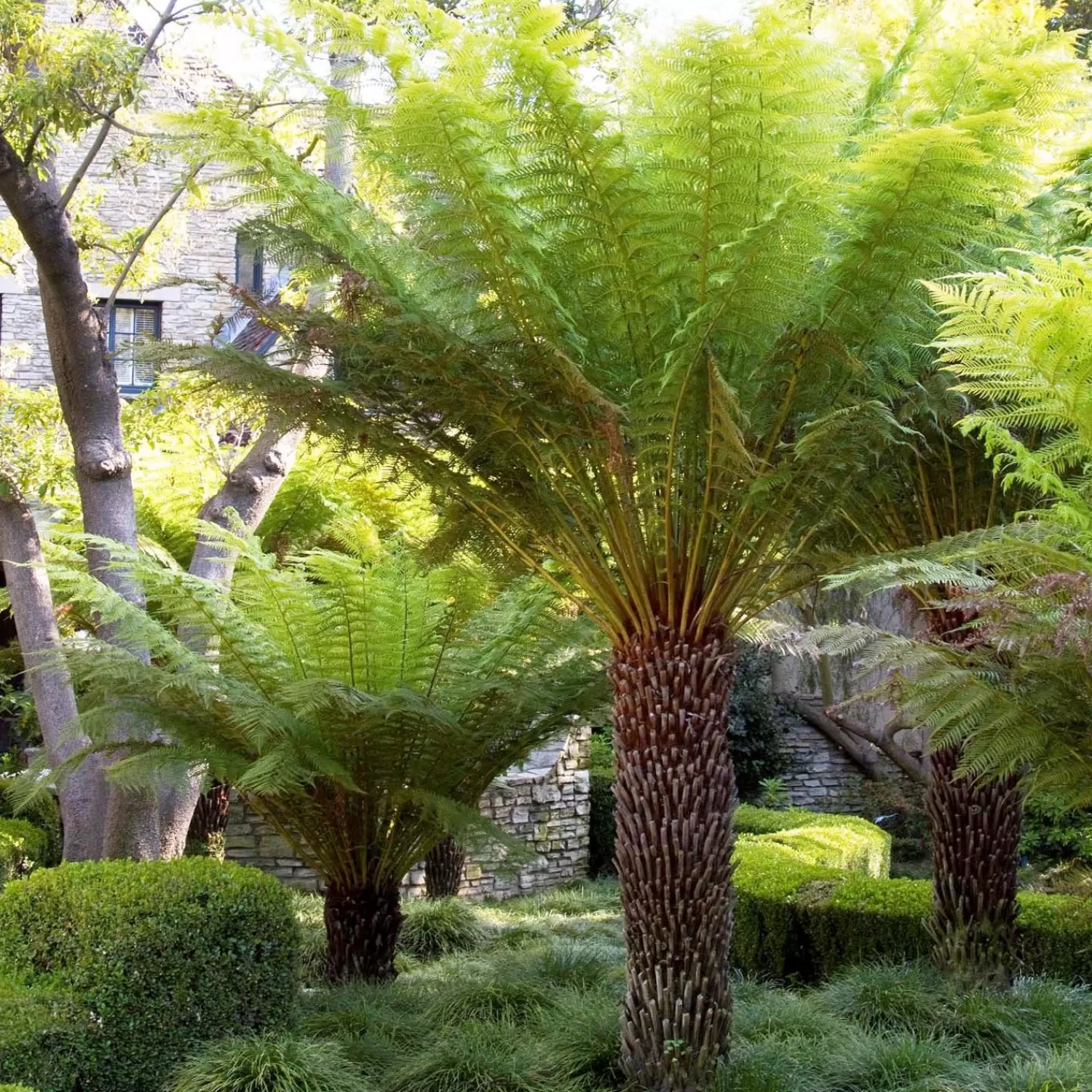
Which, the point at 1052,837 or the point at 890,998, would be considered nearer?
the point at 890,998

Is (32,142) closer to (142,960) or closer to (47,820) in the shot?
(142,960)

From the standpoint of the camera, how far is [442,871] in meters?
8.44

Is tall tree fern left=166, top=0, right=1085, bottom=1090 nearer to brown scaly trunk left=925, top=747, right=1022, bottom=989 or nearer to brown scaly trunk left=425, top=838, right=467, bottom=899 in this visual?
brown scaly trunk left=925, top=747, right=1022, bottom=989

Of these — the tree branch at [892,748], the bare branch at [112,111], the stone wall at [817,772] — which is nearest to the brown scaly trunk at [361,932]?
the bare branch at [112,111]

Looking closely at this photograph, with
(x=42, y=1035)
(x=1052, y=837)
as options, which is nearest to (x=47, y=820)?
(x=42, y=1035)

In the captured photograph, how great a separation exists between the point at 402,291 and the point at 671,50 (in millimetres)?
1235

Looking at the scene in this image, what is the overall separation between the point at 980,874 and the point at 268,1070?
3178 mm

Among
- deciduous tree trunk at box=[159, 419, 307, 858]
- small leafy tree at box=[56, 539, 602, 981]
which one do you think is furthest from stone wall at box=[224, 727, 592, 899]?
small leafy tree at box=[56, 539, 602, 981]

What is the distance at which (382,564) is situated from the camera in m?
5.46

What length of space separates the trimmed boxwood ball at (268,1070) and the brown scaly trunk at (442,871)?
3.89m

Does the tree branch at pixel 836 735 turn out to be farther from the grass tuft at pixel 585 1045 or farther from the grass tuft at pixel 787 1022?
the grass tuft at pixel 585 1045

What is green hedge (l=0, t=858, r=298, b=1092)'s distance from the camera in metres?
4.33

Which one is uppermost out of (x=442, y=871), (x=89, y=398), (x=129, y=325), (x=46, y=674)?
(x=129, y=325)

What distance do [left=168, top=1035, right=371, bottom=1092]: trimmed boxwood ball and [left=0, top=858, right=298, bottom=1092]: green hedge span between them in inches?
8.1
